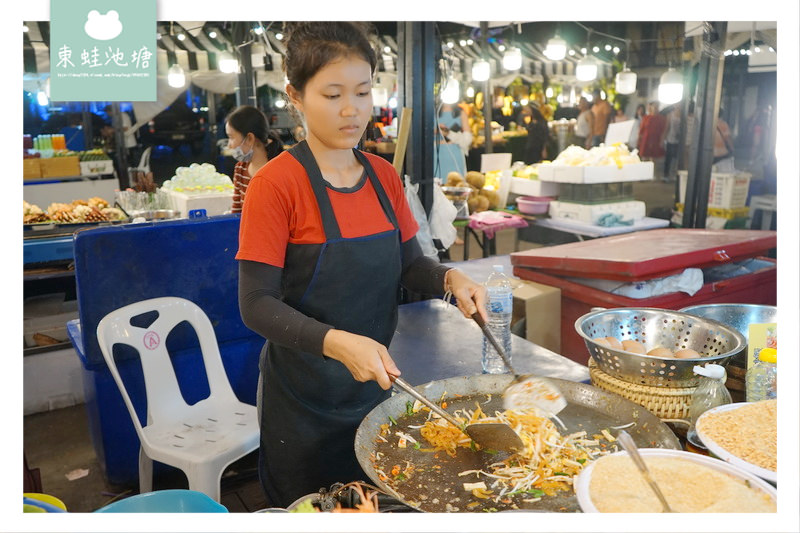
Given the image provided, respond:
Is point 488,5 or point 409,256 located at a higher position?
point 488,5

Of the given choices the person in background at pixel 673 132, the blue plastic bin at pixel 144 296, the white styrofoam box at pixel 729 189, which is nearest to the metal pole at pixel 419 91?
the blue plastic bin at pixel 144 296

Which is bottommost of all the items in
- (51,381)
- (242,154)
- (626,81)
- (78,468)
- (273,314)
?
(78,468)

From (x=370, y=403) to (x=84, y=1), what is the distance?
1.01m

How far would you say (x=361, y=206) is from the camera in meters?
1.47

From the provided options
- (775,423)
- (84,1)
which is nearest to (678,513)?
(775,423)

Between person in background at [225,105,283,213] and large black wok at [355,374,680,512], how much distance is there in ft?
7.91

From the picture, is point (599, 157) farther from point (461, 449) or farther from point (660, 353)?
point (461, 449)

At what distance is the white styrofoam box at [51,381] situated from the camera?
3.30 m

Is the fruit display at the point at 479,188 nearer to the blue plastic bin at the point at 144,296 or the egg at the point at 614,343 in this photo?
the blue plastic bin at the point at 144,296

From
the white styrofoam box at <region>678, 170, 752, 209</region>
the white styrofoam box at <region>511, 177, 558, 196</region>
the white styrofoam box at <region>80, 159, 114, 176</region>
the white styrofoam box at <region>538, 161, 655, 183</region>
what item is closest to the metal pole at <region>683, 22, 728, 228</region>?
the white styrofoam box at <region>538, 161, 655, 183</region>

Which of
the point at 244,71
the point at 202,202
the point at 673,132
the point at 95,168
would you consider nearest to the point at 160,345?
the point at 202,202

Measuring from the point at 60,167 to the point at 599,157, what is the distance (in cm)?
513

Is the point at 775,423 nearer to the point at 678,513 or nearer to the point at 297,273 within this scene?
the point at 678,513

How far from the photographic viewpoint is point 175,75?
7418mm
